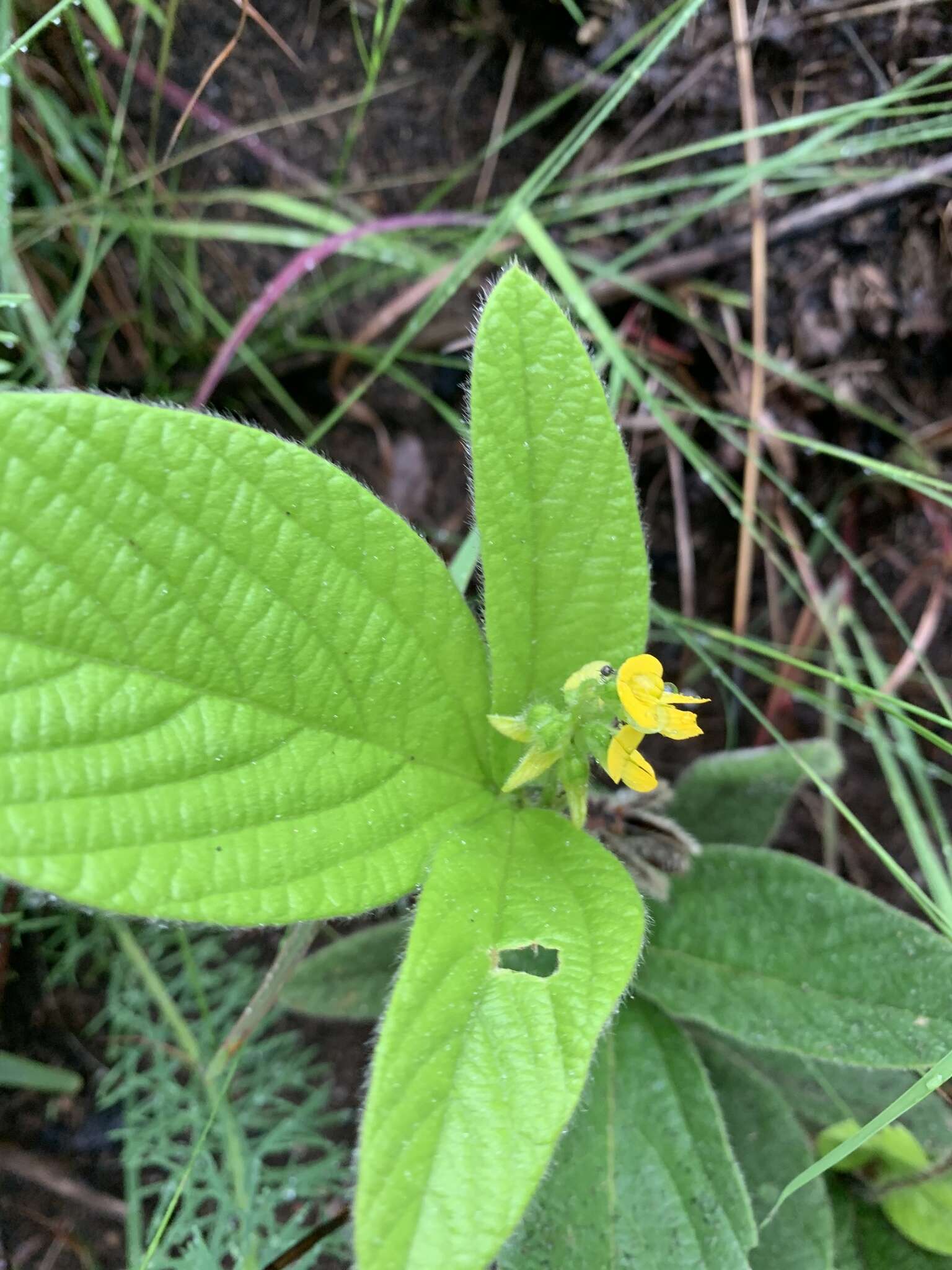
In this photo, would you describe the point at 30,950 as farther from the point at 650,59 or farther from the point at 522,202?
the point at 650,59

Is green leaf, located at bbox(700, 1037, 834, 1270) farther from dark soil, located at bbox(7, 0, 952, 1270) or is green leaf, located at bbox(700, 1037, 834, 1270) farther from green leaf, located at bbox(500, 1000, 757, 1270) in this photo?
dark soil, located at bbox(7, 0, 952, 1270)

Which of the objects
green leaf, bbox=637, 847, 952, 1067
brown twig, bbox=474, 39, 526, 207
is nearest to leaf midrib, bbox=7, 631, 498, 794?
green leaf, bbox=637, 847, 952, 1067

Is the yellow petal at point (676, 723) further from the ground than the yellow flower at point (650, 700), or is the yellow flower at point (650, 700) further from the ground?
the yellow flower at point (650, 700)

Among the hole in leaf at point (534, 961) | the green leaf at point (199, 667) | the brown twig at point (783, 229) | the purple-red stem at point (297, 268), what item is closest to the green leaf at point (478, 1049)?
the green leaf at point (199, 667)

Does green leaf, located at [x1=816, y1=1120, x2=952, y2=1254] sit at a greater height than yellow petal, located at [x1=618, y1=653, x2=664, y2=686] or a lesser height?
lesser

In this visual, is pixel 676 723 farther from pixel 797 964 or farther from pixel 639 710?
pixel 797 964

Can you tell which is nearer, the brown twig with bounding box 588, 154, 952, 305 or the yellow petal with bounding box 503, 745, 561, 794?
the yellow petal with bounding box 503, 745, 561, 794

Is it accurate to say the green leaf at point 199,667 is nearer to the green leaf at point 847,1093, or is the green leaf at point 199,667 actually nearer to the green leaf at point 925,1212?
the green leaf at point 847,1093
